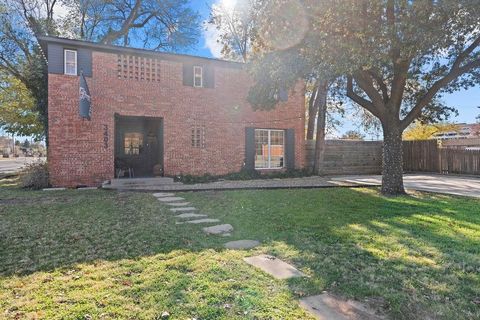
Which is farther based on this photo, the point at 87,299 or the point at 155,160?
the point at 155,160

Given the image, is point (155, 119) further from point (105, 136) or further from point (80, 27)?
point (80, 27)

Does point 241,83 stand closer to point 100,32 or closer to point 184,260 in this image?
point 184,260

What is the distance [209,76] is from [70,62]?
517cm

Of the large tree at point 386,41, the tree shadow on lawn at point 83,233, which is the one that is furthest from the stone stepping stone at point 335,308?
the large tree at point 386,41

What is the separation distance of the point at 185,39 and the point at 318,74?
52.6ft

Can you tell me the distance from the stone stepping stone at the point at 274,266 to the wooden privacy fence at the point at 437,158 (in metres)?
16.0

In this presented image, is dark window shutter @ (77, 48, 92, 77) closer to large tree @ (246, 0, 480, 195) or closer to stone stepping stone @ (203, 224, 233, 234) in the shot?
large tree @ (246, 0, 480, 195)

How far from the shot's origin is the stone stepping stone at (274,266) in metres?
3.27

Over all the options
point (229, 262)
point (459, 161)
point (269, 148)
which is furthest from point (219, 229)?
point (459, 161)

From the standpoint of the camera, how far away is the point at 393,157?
9.09 metres

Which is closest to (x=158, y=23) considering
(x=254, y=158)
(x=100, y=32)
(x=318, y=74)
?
(x=100, y=32)

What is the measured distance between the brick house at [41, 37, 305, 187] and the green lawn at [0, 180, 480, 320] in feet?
14.7

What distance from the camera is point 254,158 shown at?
46.6 feet

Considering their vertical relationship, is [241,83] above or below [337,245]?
above
